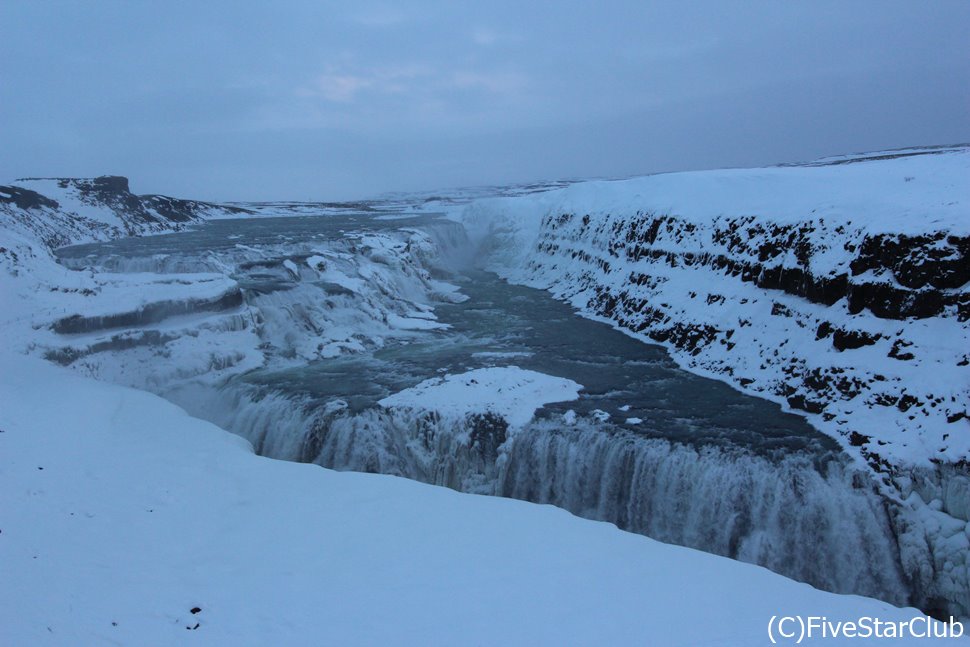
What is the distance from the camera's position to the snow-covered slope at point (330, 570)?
19.0ft

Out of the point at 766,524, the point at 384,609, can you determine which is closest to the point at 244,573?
the point at 384,609

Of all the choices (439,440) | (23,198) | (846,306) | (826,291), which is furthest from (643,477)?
(23,198)

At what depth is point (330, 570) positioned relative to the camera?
23.1 feet

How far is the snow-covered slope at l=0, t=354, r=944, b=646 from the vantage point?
579 centimetres

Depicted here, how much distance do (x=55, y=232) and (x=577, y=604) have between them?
144ft

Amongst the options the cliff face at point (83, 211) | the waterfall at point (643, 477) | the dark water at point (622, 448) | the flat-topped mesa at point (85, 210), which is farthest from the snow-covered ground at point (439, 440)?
the flat-topped mesa at point (85, 210)

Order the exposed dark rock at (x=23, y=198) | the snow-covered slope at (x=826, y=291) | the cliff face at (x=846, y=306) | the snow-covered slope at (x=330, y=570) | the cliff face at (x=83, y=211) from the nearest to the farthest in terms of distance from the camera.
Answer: the snow-covered slope at (x=330, y=570)
the cliff face at (x=846, y=306)
the snow-covered slope at (x=826, y=291)
the cliff face at (x=83, y=211)
the exposed dark rock at (x=23, y=198)

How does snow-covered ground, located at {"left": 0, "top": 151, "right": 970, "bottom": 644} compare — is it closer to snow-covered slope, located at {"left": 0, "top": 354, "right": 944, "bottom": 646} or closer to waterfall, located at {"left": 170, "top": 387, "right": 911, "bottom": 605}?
snow-covered slope, located at {"left": 0, "top": 354, "right": 944, "bottom": 646}

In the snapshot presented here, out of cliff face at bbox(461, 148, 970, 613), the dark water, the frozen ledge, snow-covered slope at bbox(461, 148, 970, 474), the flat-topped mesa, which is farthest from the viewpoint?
the flat-topped mesa

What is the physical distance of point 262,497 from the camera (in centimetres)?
950

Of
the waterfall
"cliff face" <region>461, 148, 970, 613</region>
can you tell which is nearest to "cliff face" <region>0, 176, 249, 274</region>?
the waterfall

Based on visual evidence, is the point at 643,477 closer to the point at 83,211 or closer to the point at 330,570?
the point at 330,570

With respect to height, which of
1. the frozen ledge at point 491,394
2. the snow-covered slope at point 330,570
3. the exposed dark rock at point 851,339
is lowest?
the frozen ledge at point 491,394

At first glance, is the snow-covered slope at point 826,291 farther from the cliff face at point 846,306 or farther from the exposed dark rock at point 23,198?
the exposed dark rock at point 23,198
